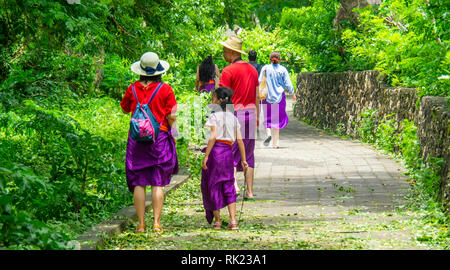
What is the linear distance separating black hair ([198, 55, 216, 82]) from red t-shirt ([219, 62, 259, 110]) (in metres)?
3.19

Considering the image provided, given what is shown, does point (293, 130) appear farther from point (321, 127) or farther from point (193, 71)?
point (193, 71)

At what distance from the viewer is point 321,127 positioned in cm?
2047

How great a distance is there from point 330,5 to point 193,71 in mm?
5557

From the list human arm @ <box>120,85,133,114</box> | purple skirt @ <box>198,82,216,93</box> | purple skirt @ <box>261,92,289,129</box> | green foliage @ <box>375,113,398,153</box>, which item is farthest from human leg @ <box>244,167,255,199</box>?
purple skirt @ <box>261,92,289,129</box>

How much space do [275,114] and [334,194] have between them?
5544 millimetres

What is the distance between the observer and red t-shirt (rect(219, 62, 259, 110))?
9.12 m

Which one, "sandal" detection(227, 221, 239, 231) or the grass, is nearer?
the grass

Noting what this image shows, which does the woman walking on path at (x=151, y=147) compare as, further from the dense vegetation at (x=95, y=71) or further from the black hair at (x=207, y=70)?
the black hair at (x=207, y=70)

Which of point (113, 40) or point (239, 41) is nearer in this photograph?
point (239, 41)

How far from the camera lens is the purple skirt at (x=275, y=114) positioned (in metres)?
14.8

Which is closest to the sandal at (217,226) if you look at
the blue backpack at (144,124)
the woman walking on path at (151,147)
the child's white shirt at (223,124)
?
the woman walking on path at (151,147)

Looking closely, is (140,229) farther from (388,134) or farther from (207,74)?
(388,134)

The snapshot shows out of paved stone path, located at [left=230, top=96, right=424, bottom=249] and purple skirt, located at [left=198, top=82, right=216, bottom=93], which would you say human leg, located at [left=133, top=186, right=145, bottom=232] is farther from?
purple skirt, located at [left=198, top=82, right=216, bottom=93]
